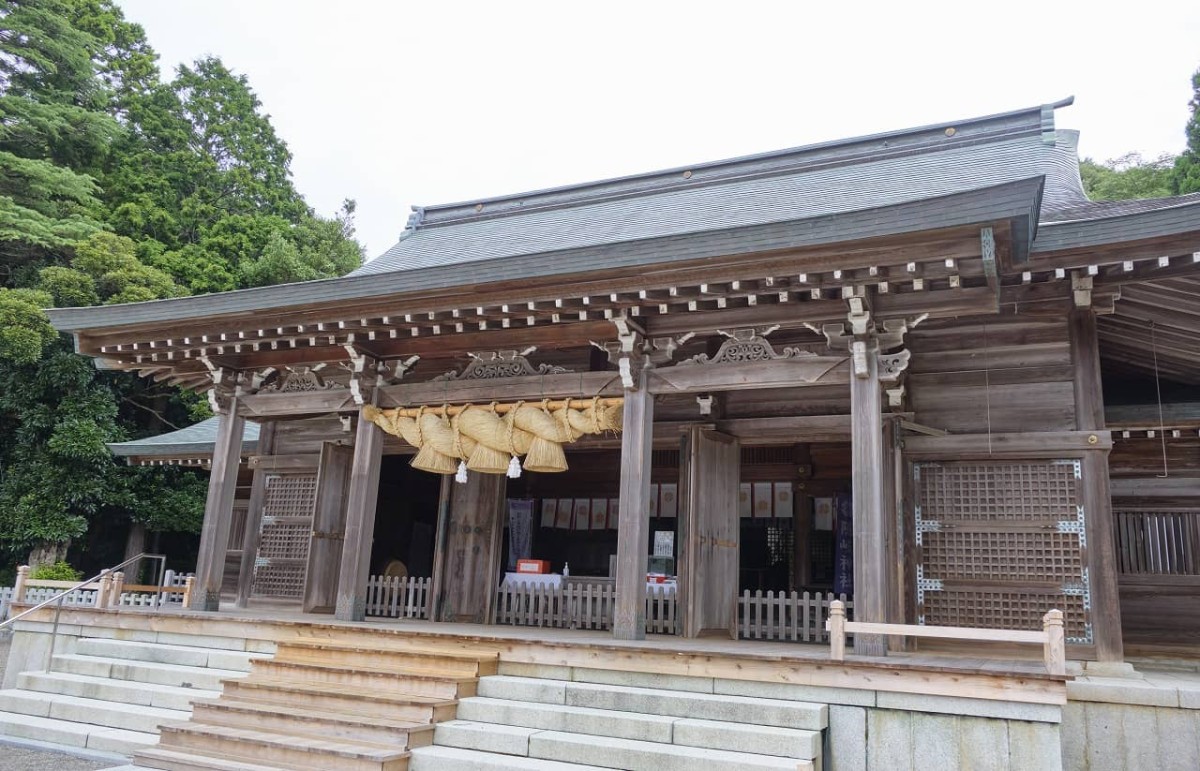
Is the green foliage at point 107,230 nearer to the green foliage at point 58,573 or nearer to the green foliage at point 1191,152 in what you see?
the green foliage at point 58,573

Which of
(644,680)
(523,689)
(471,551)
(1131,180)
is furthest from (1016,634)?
(1131,180)

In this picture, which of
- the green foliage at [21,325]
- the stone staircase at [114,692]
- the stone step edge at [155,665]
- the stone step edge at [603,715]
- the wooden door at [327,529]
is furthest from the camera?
the green foliage at [21,325]

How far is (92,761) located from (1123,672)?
327 inches

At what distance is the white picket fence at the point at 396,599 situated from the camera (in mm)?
10266

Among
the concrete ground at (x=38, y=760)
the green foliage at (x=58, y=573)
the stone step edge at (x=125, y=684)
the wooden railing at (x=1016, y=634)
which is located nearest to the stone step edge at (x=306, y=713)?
the stone step edge at (x=125, y=684)

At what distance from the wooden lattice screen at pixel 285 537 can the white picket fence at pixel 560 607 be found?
312cm

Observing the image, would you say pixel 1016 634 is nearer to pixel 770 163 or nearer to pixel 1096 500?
pixel 1096 500

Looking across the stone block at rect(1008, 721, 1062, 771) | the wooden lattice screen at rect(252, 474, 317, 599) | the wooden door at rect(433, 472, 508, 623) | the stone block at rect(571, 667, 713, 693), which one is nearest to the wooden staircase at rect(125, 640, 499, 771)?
the stone block at rect(571, 667, 713, 693)

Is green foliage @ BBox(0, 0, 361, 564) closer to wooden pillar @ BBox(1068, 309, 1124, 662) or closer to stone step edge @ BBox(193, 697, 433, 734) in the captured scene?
stone step edge @ BBox(193, 697, 433, 734)

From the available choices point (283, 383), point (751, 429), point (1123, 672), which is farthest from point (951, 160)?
point (283, 383)

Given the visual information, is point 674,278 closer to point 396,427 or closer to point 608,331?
point 608,331

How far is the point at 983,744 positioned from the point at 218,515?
8.14 metres

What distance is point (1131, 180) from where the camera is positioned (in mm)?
26094

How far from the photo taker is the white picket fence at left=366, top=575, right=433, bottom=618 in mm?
10266
